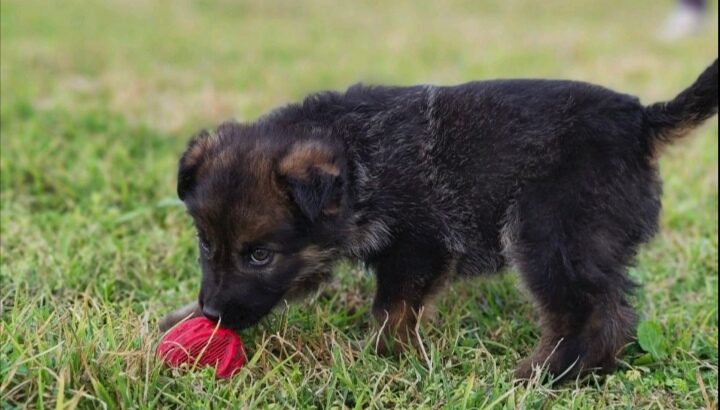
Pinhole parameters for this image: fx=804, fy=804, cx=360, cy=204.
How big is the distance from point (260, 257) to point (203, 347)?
421 mm

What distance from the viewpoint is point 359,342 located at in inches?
136

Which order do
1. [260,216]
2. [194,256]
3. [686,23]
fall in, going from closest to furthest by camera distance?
[260,216]
[194,256]
[686,23]

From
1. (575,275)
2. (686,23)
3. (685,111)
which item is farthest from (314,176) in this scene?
(686,23)

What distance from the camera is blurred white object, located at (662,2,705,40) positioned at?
12.3m

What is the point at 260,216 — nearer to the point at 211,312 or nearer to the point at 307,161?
the point at 307,161

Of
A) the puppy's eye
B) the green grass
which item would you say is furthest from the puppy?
the green grass

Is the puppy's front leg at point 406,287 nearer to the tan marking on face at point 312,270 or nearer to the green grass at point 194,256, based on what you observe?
the green grass at point 194,256

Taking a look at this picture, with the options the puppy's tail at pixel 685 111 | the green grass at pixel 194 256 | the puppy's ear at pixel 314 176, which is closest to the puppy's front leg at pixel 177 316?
the green grass at pixel 194 256

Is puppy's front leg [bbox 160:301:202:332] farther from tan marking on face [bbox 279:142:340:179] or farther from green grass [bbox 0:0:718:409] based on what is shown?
tan marking on face [bbox 279:142:340:179]

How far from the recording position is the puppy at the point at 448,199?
3230 mm

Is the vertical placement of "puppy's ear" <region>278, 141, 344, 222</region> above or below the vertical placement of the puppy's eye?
above

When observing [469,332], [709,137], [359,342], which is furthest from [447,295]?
[709,137]

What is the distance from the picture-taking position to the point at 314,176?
10.3 feet

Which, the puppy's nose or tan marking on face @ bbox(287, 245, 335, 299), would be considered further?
tan marking on face @ bbox(287, 245, 335, 299)
